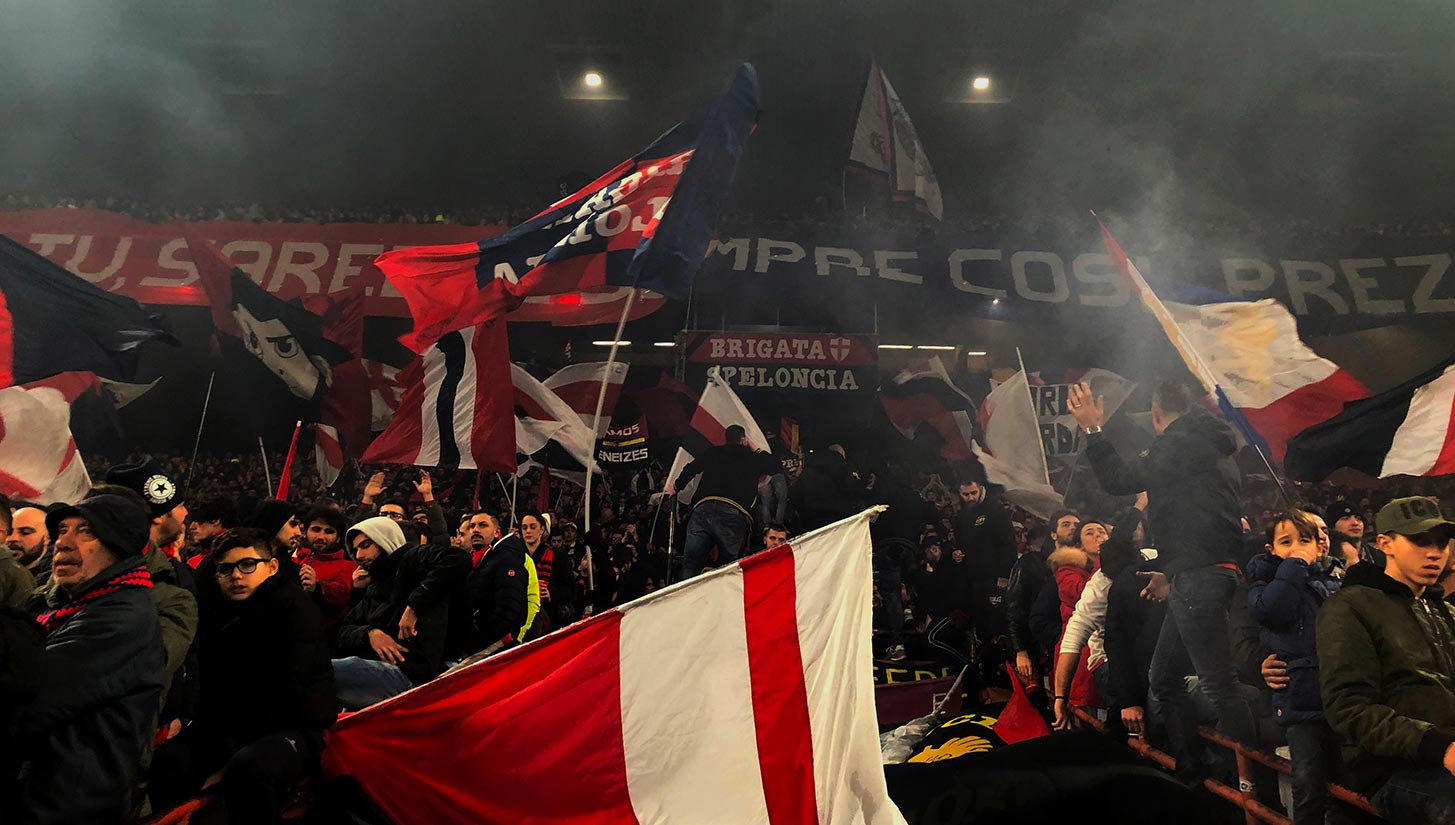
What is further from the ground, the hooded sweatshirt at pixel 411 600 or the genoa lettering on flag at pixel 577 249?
the genoa lettering on flag at pixel 577 249

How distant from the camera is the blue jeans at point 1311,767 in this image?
2.89 meters

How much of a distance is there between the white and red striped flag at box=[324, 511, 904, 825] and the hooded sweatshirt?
4.40 ft

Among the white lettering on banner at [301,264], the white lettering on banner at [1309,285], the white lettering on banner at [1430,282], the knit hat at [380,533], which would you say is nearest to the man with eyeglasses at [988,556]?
the knit hat at [380,533]

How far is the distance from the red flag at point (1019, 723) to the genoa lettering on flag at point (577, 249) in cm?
335

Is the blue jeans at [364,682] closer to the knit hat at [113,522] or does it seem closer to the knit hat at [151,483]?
the knit hat at [113,522]

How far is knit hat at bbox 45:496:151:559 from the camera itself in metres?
2.43

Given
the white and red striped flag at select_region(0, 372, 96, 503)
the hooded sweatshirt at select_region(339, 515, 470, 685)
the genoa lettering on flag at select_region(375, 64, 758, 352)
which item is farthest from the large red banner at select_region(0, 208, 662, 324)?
the hooded sweatshirt at select_region(339, 515, 470, 685)

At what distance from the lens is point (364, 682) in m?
3.35

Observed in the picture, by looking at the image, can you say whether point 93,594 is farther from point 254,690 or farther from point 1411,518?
point 1411,518

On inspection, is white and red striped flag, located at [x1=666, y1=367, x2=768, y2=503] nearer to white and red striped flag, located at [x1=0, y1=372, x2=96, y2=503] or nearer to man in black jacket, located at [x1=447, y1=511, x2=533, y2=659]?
man in black jacket, located at [x1=447, y1=511, x2=533, y2=659]

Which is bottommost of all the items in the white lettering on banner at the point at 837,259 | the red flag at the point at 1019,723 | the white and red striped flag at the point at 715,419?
the red flag at the point at 1019,723

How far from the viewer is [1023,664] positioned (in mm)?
5422

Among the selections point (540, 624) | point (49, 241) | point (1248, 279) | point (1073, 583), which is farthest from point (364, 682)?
point (49, 241)

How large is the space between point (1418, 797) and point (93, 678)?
376 centimetres
